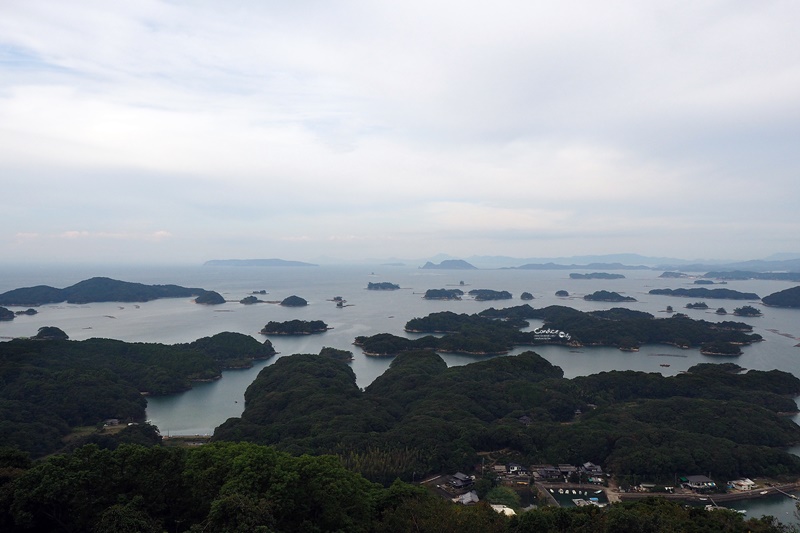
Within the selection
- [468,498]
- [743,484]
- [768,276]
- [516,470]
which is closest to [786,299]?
Result: [768,276]

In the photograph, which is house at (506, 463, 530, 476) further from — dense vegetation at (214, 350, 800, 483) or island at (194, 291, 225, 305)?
island at (194, 291, 225, 305)

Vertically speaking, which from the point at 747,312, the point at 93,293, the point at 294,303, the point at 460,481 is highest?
the point at 93,293

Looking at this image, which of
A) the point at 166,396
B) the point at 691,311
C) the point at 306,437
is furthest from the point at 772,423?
the point at 691,311

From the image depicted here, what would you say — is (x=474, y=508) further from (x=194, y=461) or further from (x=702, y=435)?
(x=702, y=435)

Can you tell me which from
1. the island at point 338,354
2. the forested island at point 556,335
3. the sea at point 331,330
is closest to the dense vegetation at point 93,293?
the sea at point 331,330

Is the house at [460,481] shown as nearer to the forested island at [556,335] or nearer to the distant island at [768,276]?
the forested island at [556,335]

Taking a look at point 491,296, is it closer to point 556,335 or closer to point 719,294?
point 556,335

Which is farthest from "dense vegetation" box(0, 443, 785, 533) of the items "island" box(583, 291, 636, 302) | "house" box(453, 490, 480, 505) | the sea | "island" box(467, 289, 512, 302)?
"island" box(583, 291, 636, 302)
